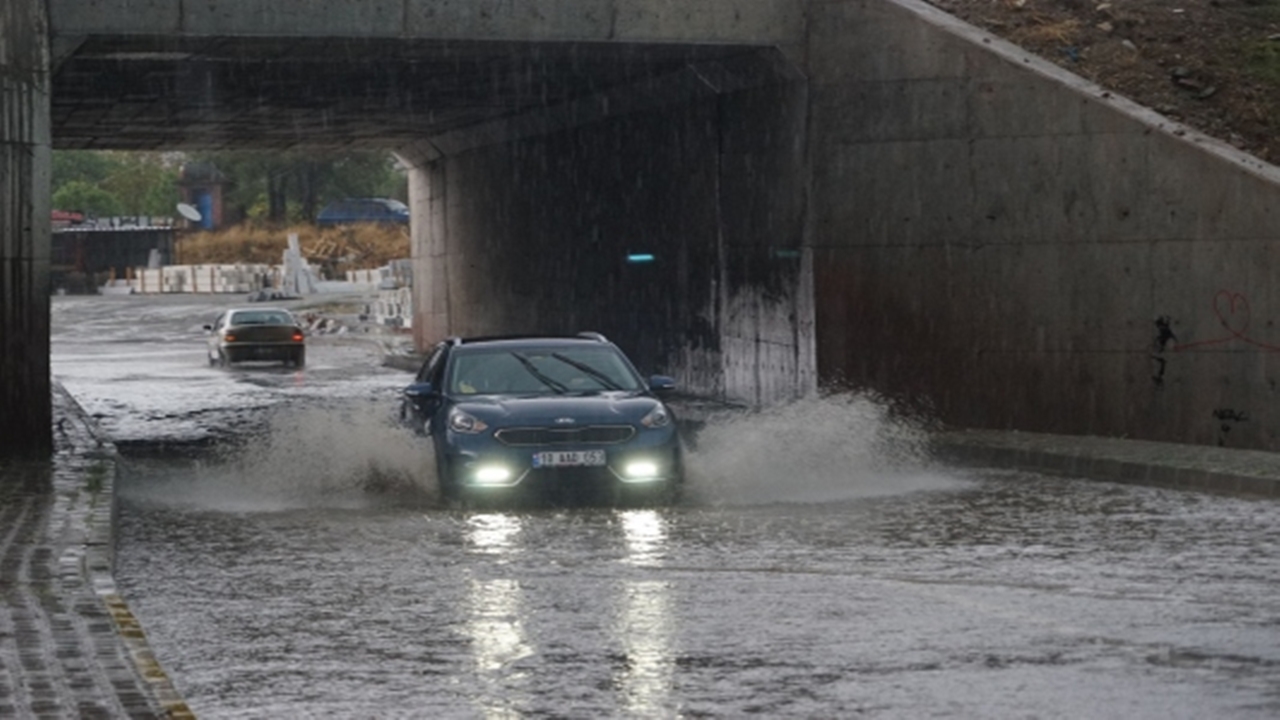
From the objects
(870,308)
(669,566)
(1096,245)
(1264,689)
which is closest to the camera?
(1264,689)

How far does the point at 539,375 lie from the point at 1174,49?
11395 mm

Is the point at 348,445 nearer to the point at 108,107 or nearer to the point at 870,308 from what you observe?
the point at 870,308

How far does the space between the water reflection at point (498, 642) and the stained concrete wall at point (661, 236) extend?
12775 millimetres

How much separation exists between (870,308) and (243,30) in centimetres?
723

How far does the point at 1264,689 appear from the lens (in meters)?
9.05

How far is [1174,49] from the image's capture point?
2722cm

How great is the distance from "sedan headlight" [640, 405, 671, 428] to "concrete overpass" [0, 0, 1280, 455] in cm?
667

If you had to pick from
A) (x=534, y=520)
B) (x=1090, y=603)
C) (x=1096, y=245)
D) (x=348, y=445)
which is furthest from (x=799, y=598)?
(x=1096, y=245)

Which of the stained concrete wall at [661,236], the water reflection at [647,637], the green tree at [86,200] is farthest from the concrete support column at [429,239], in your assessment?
the green tree at [86,200]

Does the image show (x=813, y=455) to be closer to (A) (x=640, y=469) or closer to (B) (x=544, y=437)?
(A) (x=640, y=469)

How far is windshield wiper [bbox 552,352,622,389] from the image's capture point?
1895cm

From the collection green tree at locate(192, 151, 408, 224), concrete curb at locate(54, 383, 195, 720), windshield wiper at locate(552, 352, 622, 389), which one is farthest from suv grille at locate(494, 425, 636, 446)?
green tree at locate(192, 151, 408, 224)

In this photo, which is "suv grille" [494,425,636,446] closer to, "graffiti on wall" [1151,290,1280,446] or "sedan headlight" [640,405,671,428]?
"sedan headlight" [640,405,671,428]

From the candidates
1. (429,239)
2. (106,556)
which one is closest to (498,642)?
(106,556)
